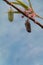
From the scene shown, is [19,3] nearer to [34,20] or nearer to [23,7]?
[23,7]

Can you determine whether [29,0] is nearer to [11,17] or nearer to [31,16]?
[31,16]

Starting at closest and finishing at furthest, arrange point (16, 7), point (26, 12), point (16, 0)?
point (16, 7) → point (26, 12) → point (16, 0)

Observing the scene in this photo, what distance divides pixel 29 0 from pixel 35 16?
22 centimetres

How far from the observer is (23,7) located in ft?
5.16

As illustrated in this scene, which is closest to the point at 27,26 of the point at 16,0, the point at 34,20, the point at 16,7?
the point at 34,20

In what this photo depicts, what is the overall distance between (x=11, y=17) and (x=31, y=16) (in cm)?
18

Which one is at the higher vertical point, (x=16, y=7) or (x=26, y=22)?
(x=16, y=7)

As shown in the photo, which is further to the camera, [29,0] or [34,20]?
[29,0]

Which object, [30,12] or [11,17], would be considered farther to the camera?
[30,12]

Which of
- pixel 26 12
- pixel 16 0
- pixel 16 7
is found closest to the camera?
pixel 16 7

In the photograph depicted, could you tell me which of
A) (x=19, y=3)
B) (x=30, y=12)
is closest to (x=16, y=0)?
(x=19, y=3)

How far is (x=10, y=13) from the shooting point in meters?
1.48

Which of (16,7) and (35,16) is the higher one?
(16,7)

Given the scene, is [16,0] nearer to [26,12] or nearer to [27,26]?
[26,12]
